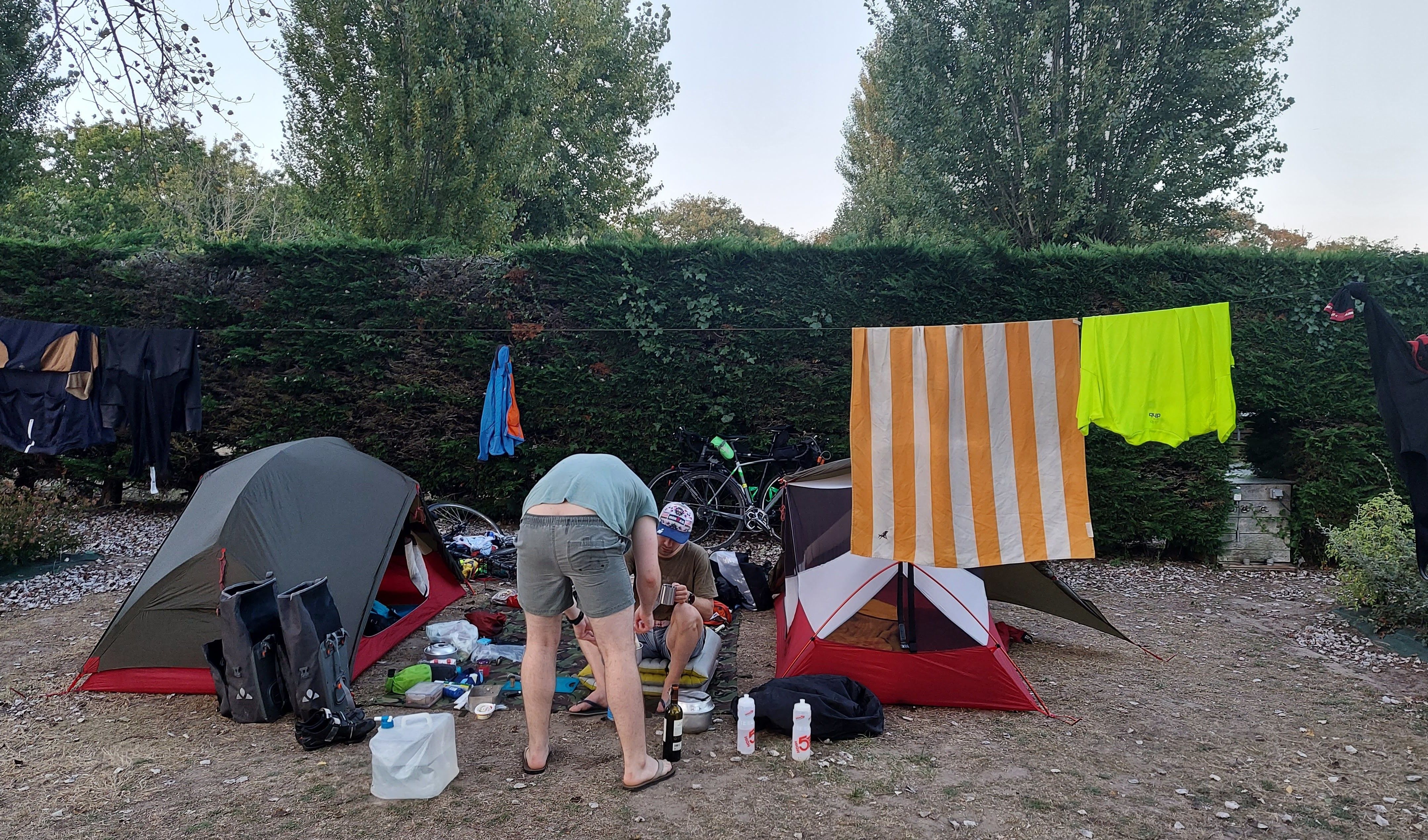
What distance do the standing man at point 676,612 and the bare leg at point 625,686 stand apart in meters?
0.55

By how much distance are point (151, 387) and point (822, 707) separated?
5992mm

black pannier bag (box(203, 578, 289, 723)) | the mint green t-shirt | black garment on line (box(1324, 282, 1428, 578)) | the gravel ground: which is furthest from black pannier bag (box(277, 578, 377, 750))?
black garment on line (box(1324, 282, 1428, 578))

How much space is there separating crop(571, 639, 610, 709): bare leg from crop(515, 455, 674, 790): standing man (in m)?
0.48

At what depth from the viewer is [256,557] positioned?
394cm

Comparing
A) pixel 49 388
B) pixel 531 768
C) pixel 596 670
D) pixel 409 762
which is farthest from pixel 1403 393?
pixel 49 388

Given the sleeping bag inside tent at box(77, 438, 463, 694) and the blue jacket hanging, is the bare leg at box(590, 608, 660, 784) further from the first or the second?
the blue jacket hanging

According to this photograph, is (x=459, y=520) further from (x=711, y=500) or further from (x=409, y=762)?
(x=409, y=762)

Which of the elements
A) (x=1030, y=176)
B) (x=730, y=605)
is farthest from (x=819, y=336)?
(x=1030, y=176)

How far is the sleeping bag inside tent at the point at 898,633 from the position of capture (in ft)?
12.9

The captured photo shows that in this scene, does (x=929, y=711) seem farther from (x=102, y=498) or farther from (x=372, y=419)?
(x=102, y=498)

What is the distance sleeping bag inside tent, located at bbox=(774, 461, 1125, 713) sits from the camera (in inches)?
155

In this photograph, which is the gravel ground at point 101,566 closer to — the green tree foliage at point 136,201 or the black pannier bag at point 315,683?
the black pannier bag at point 315,683

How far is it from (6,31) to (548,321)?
4.19 meters

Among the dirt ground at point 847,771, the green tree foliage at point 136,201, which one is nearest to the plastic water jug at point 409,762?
Result: the dirt ground at point 847,771
